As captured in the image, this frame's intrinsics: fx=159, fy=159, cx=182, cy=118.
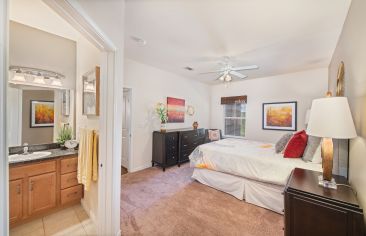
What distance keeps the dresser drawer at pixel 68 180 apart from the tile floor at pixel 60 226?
37 centimetres

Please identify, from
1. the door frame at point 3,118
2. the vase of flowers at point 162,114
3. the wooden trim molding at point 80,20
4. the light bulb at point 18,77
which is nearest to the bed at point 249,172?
the vase of flowers at point 162,114

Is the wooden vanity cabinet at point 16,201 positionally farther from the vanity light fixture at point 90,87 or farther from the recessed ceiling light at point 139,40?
the recessed ceiling light at point 139,40

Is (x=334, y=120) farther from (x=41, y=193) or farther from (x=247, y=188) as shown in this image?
(x=41, y=193)

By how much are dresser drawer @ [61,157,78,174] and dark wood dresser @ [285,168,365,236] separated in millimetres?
2616

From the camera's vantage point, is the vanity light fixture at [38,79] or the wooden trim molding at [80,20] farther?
the vanity light fixture at [38,79]

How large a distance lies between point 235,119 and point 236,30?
374 centimetres

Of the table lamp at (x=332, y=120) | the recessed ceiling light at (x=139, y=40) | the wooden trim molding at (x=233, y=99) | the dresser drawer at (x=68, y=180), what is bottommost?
the dresser drawer at (x=68, y=180)

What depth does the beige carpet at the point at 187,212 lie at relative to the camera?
6.37 feet

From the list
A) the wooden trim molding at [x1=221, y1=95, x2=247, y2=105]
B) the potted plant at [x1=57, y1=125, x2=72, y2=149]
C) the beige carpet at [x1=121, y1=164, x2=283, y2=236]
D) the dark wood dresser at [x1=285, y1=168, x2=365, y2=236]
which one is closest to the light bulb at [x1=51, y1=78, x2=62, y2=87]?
the potted plant at [x1=57, y1=125, x2=72, y2=149]

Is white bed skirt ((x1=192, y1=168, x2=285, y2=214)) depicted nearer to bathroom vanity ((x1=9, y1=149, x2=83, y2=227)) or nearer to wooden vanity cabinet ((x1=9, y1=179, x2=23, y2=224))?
bathroom vanity ((x1=9, y1=149, x2=83, y2=227))

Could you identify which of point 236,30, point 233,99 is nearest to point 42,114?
point 236,30

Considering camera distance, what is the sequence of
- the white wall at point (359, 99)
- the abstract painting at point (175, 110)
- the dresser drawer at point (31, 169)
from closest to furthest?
1. the white wall at point (359, 99)
2. the dresser drawer at point (31, 169)
3. the abstract painting at point (175, 110)

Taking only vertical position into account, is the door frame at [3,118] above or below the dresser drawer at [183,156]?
above

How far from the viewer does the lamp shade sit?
46.6 inches
